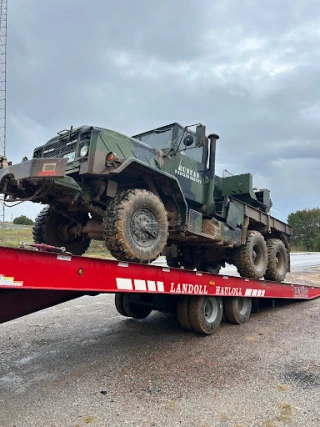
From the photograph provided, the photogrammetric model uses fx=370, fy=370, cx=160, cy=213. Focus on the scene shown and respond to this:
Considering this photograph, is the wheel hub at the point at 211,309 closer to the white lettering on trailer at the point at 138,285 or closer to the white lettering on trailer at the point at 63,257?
the white lettering on trailer at the point at 138,285

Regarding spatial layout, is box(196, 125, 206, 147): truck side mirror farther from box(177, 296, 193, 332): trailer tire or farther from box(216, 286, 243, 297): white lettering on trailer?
box(177, 296, 193, 332): trailer tire

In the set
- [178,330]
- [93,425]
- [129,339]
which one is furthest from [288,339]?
[93,425]

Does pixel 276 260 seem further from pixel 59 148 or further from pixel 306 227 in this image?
pixel 306 227

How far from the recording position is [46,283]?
2998 mm

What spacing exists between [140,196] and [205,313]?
7.50ft

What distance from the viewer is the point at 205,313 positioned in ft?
18.7

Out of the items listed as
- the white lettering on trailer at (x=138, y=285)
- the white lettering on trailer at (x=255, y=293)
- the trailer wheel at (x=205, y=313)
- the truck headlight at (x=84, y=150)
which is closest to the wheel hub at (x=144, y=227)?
the white lettering on trailer at (x=138, y=285)

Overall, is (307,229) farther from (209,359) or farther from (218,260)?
(209,359)

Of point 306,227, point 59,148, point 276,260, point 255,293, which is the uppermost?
point 306,227

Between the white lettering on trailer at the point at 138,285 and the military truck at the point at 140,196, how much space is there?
39 centimetres

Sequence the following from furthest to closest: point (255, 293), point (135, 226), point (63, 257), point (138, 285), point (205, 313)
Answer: point (255, 293)
point (205, 313)
point (135, 226)
point (138, 285)
point (63, 257)

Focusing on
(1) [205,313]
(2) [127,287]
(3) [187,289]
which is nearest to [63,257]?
(2) [127,287]

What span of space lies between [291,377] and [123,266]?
7.04ft

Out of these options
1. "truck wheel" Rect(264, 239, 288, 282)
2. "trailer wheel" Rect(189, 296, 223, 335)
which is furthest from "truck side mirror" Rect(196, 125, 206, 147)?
"truck wheel" Rect(264, 239, 288, 282)
